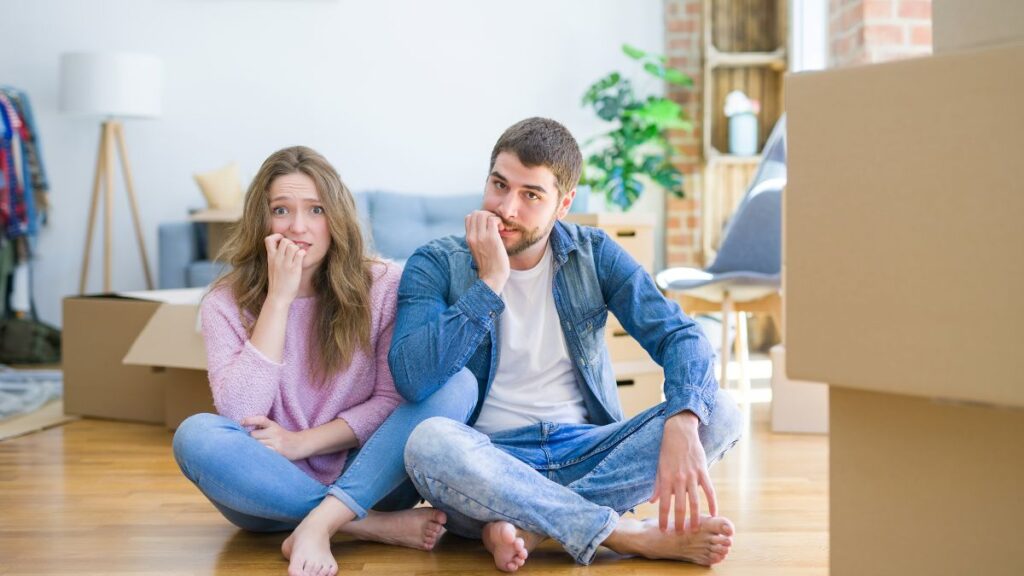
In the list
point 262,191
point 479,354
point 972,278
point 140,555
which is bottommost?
point 140,555

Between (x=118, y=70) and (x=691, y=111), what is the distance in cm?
264

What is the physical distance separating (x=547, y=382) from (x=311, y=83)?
3.62m

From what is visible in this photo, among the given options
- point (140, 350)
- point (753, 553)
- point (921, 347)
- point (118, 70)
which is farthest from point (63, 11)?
point (921, 347)

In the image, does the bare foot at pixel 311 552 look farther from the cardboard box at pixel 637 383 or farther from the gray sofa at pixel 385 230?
the gray sofa at pixel 385 230

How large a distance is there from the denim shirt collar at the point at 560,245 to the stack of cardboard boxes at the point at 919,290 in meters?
0.68

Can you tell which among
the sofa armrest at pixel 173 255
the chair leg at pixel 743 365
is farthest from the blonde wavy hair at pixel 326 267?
the sofa armrest at pixel 173 255

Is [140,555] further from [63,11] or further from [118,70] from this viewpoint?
[63,11]

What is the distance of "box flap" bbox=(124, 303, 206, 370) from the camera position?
2777mm

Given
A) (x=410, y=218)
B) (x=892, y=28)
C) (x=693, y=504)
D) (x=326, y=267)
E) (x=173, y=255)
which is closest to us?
(x=693, y=504)

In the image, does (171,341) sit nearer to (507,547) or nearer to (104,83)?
(507,547)

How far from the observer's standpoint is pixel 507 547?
1532 millimetres

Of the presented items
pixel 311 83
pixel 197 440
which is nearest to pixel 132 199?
pixel 311 83

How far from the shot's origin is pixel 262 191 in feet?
5.98

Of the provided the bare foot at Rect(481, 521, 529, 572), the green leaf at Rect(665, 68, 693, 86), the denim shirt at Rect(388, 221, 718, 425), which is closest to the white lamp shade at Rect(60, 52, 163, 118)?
the green leaf at Rect(665, 68, 693, 86)
